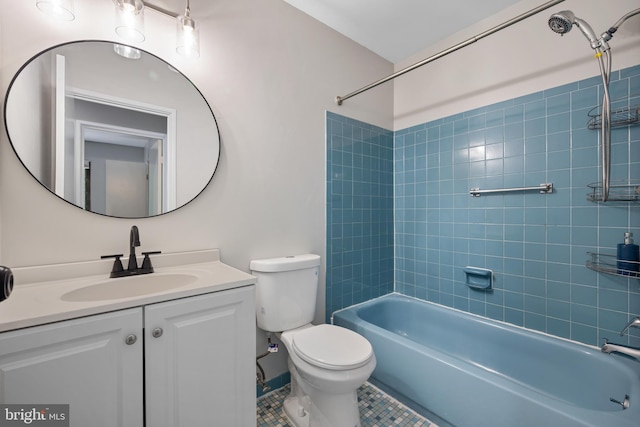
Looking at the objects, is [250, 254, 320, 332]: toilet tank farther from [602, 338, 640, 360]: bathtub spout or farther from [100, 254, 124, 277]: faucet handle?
[602, 338, 640, 360]: bathtub spout

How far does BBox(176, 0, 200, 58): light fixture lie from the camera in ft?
4.22

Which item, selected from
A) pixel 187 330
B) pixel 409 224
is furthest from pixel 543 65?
pixel 187 330

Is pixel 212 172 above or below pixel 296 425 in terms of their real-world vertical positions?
above

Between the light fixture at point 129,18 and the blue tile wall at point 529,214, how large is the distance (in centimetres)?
203

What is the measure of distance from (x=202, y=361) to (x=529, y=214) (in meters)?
2.03

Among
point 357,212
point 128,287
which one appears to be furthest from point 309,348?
point 357,212

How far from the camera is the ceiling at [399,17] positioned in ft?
5.85

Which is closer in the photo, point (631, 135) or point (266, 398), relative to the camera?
point (631, 135)

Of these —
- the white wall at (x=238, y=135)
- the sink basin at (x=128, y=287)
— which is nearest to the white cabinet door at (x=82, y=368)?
the sink basin at (x=128, y=287)

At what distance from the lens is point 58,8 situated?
1039 mm

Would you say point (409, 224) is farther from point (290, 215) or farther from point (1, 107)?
point (1, 107)

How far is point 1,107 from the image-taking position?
101 cm

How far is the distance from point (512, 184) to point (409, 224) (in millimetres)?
836

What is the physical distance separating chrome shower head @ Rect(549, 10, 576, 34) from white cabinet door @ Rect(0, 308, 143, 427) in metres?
2.09
